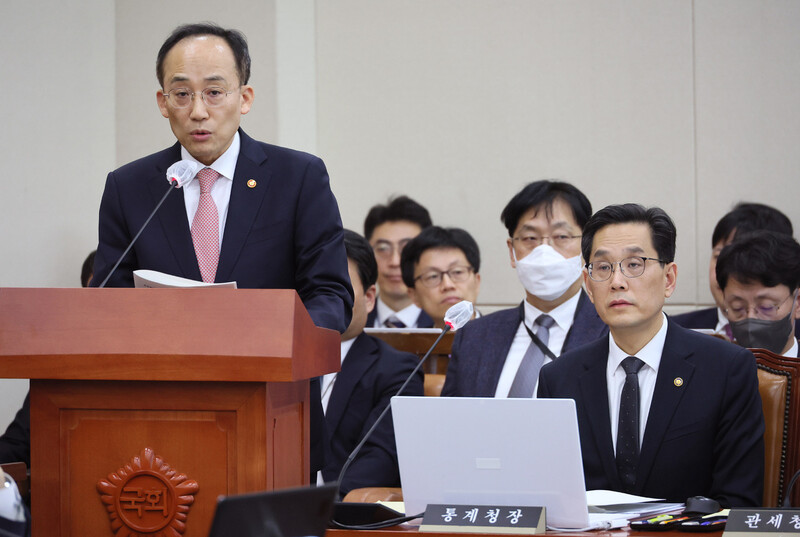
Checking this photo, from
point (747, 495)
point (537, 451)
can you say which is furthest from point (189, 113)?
→ point (747, 495)

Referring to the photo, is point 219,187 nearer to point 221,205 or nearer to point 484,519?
point 221,205

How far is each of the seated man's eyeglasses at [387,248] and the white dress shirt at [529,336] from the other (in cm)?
140

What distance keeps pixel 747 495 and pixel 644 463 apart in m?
0.22

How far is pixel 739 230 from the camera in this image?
364 centimetres

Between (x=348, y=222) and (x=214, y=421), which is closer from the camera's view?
(x=214, y=421)

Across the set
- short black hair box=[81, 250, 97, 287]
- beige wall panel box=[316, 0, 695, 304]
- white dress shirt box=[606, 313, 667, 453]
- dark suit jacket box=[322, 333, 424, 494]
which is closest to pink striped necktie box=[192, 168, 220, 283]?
white dress shirt box=[606, 313, 667, 453]

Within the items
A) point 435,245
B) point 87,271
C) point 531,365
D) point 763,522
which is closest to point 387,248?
point 435,245

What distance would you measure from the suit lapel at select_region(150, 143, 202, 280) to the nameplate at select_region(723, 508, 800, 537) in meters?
1.01

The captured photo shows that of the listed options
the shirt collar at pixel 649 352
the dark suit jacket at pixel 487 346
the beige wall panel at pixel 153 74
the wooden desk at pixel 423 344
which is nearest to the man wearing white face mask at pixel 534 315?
the dark suit jacket at pixel 487 346

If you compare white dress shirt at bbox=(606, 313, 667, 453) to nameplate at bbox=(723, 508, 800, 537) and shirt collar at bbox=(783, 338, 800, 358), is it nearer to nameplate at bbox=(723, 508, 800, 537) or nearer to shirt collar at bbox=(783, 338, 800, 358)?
nameplate at bbox=(723, 508, 800, 537)

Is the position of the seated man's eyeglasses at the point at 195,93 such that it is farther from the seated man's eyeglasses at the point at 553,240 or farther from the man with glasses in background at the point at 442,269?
the man with glasses in background at the point at 442,269

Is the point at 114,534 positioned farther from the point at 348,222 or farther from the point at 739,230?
the point at 348,222

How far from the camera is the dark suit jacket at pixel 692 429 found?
79.1 inches

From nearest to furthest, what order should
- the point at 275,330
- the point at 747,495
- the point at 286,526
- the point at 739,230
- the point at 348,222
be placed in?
the point at 286,526
the point at 275,330
the point at 747,495
the point at 739,230
the point at 348,222
